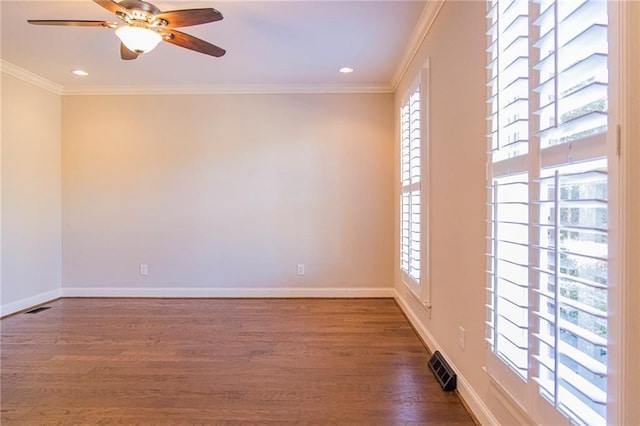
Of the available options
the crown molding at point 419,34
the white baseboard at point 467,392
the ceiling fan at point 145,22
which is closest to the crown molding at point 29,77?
the ceiling fan at point 145,22

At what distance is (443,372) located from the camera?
7.27 feet

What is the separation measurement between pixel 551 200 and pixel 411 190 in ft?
6.69

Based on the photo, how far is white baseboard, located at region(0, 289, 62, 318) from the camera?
354cm

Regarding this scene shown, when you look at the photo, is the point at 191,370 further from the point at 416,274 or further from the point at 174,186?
the point at 174,186

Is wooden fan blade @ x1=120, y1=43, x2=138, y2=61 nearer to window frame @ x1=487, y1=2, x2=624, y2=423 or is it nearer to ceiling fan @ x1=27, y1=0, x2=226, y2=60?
ceiling fan @ x1=27, y1=0, x2=226, y2=60

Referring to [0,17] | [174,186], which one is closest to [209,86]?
[174,186]

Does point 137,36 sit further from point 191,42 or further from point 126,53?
point 126,53

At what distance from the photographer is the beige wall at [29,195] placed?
141 inches

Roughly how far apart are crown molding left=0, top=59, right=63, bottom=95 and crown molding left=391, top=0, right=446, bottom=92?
404 centimetres

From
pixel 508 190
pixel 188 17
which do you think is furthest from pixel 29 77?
pixel 508 190

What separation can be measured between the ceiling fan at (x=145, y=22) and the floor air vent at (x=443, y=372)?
8.65ft

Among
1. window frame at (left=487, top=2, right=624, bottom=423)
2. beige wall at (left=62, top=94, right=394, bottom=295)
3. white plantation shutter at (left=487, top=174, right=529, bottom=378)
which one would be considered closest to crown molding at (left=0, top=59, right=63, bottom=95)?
beige wall at (left=62, top=94, right=394, bottom=295)

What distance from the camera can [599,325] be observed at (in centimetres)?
100

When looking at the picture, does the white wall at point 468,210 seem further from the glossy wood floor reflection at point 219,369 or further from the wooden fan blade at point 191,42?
the wooden fan blade at point 191,42
